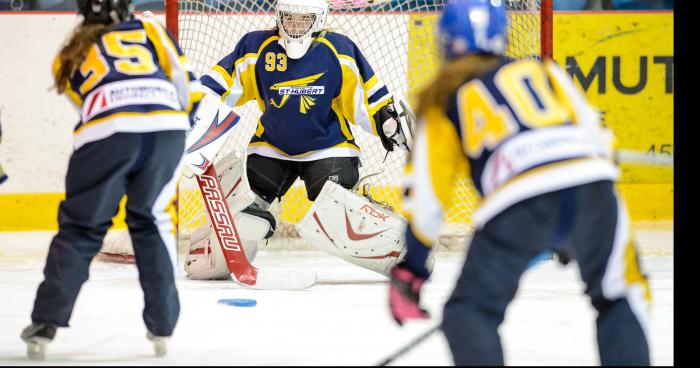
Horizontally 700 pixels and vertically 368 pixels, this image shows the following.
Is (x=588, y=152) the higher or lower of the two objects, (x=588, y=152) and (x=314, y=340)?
the higher

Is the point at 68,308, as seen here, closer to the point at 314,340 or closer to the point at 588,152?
the point at 314,340

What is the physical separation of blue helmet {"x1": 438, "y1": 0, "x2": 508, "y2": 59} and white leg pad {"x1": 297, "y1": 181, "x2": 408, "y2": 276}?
81.7 inches

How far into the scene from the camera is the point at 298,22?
4406mm

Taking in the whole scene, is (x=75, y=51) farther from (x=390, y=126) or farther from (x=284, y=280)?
(x=390, y=126)

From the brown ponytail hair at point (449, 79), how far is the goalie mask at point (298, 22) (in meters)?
2.28

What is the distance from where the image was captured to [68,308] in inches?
112

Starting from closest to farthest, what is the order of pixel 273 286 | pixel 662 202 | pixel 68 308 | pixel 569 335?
pixel 68 308 < pixel 569 335 < pixel 273 286 < pixel 662 202

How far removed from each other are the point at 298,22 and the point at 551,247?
243 cm

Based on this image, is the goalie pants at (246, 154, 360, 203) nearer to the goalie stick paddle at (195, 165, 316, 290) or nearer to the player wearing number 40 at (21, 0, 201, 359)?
the goalie stick paddle at (195, 165, 316, 290)

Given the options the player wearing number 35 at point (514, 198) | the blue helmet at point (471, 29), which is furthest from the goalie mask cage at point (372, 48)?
the player wearing number 35 at point (514, 198)

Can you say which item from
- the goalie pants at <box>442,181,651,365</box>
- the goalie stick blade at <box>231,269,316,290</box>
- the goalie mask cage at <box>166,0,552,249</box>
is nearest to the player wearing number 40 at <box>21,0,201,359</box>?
the goalie pants at <box>442,181,651,365</box>

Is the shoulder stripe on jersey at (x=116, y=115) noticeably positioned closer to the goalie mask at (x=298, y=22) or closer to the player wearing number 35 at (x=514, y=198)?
the player wearing number 35 at (x=514, y=198)
